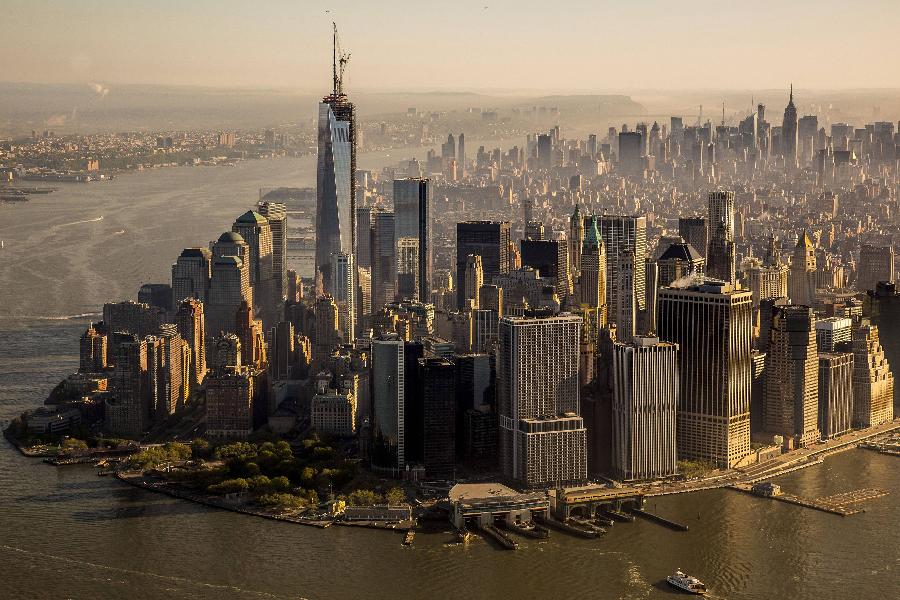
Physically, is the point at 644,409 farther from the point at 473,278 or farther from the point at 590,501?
the point at 473,278

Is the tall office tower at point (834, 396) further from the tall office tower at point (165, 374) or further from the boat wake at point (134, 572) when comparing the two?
the boat wake at point (134, 572)

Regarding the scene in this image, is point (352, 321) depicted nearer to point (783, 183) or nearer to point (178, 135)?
point (178, 135)

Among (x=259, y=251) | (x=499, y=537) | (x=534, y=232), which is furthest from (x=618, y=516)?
(x=534, y=232)

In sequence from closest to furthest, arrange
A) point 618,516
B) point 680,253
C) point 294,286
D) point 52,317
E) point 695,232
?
point 618,516 < point 680,253 < point 52,317 < point 294,286 < point 695,232

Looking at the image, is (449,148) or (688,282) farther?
(449,148)

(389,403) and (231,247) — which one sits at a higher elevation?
(231,247)

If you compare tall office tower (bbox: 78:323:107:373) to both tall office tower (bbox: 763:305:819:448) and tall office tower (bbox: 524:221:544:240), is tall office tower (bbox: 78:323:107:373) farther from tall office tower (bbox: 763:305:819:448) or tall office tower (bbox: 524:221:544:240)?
tall office tower (bbox: 524:221:544:240)

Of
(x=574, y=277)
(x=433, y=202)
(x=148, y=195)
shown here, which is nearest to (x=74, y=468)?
(x=574, y=277)
